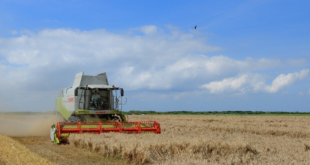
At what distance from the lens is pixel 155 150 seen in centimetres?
732

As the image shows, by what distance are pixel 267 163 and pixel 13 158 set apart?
5.95m

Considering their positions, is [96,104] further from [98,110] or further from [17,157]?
[17,157]

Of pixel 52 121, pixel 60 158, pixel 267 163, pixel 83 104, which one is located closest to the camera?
pixel 267 163

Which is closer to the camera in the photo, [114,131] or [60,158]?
[60,158]

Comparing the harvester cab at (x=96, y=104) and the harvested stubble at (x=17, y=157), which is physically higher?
the harvester cab at (x=96, y=104)

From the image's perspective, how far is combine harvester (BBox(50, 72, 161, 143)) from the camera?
11.8 meters

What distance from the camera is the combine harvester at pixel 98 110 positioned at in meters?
11.8

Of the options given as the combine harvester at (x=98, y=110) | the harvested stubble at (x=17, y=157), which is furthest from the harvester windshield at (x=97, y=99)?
the harvested stubble at (x=17, y=157)

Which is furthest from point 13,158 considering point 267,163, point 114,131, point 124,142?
point 267,163

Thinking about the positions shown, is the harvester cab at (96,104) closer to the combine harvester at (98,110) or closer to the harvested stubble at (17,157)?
the combine harvester at (98,110)

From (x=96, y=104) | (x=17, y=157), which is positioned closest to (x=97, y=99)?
(x=96, y=104)

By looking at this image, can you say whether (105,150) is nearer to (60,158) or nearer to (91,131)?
(60,158)

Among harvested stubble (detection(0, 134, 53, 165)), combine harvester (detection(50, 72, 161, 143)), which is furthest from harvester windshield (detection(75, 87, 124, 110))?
harvested stubble (detection(0, 134, 53, 165))

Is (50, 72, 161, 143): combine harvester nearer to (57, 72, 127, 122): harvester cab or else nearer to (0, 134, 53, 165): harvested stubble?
(57, 72, 127, 122): harvester cab
